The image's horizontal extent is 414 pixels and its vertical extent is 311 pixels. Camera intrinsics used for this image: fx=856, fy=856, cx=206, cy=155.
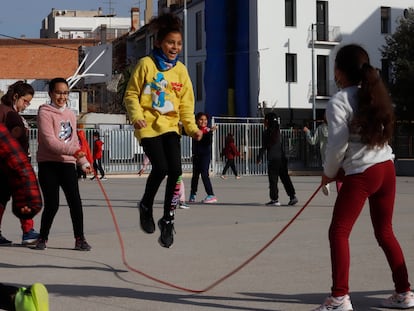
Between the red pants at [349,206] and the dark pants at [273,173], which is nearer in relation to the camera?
the red pants at [349,206]

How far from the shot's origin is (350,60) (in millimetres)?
5828

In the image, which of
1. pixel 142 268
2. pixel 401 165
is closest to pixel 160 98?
pixel 142 268

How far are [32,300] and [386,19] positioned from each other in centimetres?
5008

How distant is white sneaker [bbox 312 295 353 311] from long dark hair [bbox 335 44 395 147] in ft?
3.43

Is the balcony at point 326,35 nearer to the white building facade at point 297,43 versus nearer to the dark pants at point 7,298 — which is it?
the white building facade at point 297,43

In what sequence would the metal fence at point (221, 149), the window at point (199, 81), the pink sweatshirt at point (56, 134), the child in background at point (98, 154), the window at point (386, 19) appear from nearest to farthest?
the pink sweatshirt at point (56, 134)
the child in background at point (98, 154)
the metal fence at point (221, 149)
the window at point (199, 81)
the window at point (386, 19)

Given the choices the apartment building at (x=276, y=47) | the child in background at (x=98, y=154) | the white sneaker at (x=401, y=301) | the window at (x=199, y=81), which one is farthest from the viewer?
the window at (x=199, y=81)

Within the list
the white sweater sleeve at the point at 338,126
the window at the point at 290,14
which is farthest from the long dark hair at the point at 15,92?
the window at the point at 290,14

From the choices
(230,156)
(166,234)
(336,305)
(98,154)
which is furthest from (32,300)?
(230,156)

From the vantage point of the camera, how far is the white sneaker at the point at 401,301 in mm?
5848

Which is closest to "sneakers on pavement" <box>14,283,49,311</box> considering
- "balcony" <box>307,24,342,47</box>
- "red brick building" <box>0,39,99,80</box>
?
"balcony" <box>307,24,342,47</box>

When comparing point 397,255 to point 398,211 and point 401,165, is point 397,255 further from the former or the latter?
point 401,165

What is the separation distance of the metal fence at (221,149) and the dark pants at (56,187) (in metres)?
24.5

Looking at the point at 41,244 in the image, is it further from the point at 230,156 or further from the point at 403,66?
the point at 403,66
